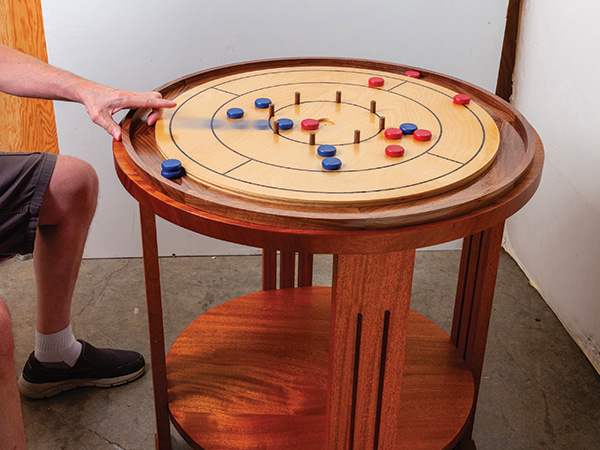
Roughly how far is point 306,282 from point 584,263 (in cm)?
86

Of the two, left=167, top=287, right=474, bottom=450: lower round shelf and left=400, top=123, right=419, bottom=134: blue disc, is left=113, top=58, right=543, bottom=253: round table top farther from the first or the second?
left=167, top=287, right=474, bottom=450: lower round shelf

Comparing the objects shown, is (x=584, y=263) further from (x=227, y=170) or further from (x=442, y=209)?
(x=227, y=170)

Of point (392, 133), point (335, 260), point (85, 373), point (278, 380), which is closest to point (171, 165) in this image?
point (335, 260)

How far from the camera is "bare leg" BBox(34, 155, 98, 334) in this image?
1.62 metres

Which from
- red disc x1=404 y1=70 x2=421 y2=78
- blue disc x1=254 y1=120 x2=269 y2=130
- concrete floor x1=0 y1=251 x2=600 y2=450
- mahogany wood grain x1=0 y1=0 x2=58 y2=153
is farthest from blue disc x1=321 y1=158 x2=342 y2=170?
mahogany wood grain x1=0 y1=0 x2=58 y2=153

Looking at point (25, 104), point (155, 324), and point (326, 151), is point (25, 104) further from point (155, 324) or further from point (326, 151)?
point (326, 151)

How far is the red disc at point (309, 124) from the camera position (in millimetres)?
1355

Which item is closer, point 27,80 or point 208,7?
point 27,80

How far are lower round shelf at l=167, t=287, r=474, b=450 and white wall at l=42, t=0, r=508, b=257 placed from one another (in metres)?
0.88

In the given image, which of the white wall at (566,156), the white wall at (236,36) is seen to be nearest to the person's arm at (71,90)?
the white wall at (236,36)

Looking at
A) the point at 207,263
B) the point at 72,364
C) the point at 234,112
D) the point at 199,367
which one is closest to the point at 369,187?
the point at 234,112

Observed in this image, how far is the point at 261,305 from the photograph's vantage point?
1885mm

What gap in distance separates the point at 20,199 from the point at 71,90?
11.2 inches

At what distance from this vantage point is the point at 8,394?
1273 millimetres
